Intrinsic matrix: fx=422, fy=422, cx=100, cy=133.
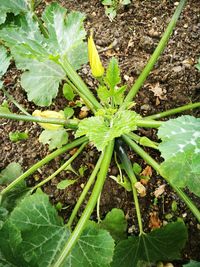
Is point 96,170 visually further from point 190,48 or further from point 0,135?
point 190,48

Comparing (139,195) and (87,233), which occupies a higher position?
(87,233)

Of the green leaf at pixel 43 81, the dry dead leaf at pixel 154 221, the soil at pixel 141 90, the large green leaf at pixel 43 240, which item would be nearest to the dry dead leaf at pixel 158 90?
the soil at pixel 141 90

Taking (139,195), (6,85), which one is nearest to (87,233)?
(139,195)

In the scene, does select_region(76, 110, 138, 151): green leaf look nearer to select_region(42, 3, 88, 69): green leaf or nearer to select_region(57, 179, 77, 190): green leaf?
select_region(42, 3, 88, 69): green leaf

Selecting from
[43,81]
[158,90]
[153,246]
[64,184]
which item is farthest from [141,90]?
[153,246]

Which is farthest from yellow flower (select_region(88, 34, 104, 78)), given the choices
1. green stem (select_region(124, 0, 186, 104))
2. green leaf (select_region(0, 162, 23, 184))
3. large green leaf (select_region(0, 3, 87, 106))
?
green leaf (select_region(0, 162, 23, 184))

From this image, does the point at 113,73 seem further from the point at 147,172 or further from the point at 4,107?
the point at 4,107
